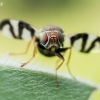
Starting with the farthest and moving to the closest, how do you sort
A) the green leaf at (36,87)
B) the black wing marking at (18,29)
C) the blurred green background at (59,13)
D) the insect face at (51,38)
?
the blurred green background at (59,13) → the black wing marking at (18,29) → the insect face at (51,38) → the green leaf at (36,87)

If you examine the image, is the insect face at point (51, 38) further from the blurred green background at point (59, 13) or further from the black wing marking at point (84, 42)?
the blurred green background at point (59, 13)

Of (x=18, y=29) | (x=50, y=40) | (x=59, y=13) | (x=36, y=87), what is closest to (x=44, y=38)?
(x=50, y=40)

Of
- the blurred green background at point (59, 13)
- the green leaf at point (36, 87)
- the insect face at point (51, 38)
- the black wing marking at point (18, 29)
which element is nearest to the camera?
the green leaf at point (36, 87)

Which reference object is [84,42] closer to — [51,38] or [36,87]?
[51,38]

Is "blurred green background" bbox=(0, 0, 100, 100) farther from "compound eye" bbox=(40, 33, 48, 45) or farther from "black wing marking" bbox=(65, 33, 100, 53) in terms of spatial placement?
"compound eye" bbox=(40, 33, 48, 45)

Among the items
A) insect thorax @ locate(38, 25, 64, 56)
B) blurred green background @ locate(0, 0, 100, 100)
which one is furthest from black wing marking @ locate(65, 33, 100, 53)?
blurred green background @ locate(0, 0, 100, 100)

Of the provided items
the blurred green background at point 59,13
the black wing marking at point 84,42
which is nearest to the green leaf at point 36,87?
the black wing marking at point 84,42
